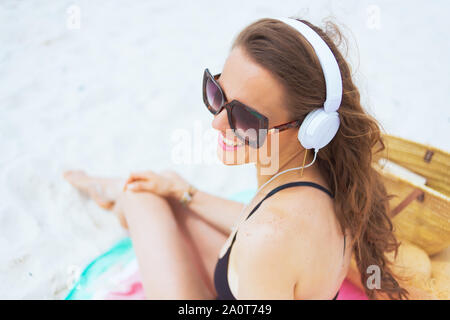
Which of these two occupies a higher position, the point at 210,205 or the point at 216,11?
the point at 216,11

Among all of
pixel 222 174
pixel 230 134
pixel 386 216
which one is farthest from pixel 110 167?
pixel 386 216

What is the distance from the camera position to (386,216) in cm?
149

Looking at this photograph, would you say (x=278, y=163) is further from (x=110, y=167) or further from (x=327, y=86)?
(x=110, y=167)

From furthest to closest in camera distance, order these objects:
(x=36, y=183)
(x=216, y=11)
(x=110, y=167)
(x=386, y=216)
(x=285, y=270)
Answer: (x=216, y=11)
(x=110, y=167)
(x=36, y=183)
(x=386, y=216)
(x=285, y=270)

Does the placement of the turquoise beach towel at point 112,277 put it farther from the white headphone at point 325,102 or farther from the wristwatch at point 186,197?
the white headphone at point 325,102

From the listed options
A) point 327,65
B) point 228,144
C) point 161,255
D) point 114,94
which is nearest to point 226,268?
point 161,255

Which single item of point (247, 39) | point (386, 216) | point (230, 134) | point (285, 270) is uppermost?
point (247, 39)

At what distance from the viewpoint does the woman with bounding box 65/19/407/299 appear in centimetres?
106

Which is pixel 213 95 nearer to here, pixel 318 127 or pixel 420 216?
pixel 318 127

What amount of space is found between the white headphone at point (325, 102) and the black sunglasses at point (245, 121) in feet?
0.22

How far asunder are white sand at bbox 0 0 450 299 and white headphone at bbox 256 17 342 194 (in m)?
0.50

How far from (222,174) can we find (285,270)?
5.94 ft

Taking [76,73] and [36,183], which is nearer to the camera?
[36,183]

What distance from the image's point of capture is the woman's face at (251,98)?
3.59ft
